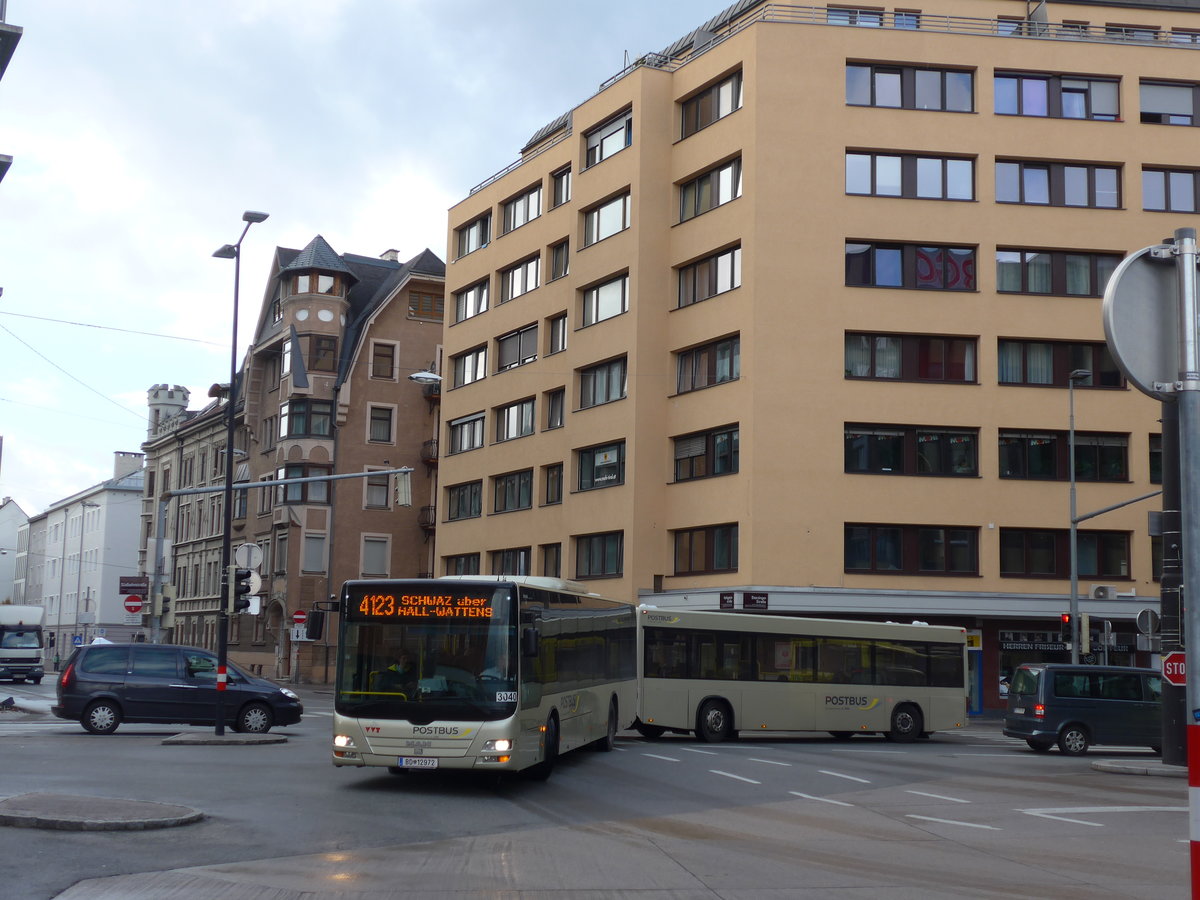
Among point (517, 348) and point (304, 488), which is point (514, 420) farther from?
point (304, 488)

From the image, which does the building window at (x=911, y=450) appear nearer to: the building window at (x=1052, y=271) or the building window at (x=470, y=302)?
the building window at (x=1052, y=271)

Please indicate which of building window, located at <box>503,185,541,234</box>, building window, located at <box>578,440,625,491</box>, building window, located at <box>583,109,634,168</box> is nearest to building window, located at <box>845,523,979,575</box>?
building window, located at <box>578,440,625,491</box>

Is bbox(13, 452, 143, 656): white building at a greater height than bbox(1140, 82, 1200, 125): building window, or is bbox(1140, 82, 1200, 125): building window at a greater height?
bbox(1140, 82, 1200, 125): building window

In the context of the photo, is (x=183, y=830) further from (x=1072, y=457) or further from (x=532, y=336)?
(x=532, y=336)

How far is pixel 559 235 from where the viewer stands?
171 ft

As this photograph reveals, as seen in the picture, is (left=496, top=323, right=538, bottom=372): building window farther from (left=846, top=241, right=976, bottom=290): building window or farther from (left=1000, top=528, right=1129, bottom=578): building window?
(left=1000, top=528, right=1129, bottom=578): building window

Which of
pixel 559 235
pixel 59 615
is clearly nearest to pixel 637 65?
pixel 559 235

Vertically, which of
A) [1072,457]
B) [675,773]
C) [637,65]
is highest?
[637,65]

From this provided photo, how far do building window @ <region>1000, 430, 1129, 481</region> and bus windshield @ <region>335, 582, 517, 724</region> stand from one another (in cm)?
2887

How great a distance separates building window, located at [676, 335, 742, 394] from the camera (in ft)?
141

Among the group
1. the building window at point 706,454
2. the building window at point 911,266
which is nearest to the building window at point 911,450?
the building window at point 706,454

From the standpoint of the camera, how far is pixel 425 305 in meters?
70.9

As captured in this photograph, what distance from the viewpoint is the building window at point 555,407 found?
5138 cm

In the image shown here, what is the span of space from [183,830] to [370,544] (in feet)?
184
